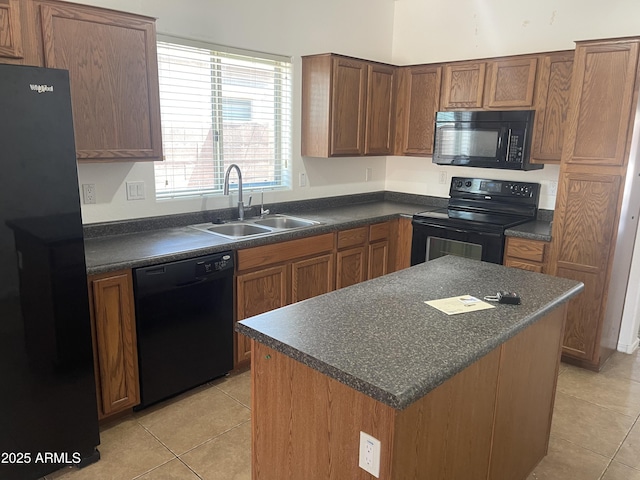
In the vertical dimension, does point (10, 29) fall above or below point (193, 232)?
above

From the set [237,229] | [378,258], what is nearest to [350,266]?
[378,258]

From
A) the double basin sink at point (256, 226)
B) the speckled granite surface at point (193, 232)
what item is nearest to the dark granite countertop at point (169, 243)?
the speckled granite surface at point (193, 232)

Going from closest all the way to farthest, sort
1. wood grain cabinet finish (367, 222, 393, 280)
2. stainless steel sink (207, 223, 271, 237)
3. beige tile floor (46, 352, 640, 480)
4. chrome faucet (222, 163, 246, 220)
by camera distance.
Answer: beige tile floor (46, 352, 640, 480)
chrome faucet (222, 163, 246, 220)
stainless steel sink (207, 223, 271, 237)
wood grain cabinet finish (367, 222, 393, 280)

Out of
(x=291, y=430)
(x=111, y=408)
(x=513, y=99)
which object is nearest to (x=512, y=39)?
(x=513, y=99)

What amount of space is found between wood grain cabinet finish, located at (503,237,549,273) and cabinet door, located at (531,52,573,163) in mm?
663

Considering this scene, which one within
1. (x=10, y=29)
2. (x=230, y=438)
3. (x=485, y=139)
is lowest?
(x=230, y=438)

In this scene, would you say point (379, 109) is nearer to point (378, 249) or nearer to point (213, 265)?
point (378, 249)

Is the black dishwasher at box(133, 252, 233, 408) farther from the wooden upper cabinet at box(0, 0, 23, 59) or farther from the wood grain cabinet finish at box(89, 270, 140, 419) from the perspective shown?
the wooden upper cabinet at box(0, 0, 23, 59)

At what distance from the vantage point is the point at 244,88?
361cm

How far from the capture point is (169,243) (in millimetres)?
2852

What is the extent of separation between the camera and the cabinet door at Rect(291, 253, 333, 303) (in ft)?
11.1

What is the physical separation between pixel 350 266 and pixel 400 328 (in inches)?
86.7

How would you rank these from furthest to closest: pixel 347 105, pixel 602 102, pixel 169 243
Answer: pixel 347 105
pixel 602 102
pixel 169 243

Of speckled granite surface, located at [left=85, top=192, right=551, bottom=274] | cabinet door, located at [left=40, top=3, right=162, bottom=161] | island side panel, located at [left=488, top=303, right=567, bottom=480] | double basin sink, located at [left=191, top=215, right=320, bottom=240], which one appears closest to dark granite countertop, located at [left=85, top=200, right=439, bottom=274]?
speckled granite surface, located at [left=85, top=192, right=551, bottom=274]
